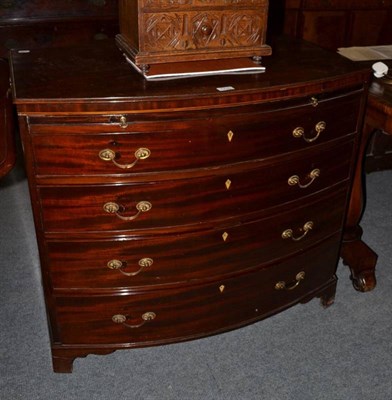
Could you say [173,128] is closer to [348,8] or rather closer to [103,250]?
[103,250]

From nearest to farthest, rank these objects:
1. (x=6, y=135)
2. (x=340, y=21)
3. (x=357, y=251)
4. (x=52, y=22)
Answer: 1. (x=6, y=135)
2. (x=357, y=251)
3. (x=52, y=22)
4. (x=340, y=21)

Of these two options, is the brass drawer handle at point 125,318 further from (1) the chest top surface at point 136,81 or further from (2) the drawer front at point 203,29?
(2) the drawer front at point 203,29

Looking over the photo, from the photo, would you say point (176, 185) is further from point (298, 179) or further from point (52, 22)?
point (52, 22)

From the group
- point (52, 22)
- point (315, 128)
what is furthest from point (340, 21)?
point (315, 128)

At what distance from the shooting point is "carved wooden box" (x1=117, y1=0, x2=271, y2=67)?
5.08 ft

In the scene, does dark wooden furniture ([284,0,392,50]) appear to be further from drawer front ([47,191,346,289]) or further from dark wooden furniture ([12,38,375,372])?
drawer front ([47,191,346,289])

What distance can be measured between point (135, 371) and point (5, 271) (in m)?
0.93

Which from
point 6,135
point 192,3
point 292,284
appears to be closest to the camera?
point 6,135

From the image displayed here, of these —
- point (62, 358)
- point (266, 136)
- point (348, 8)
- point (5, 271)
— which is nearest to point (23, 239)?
point (5, 271)

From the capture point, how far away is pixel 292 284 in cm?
204

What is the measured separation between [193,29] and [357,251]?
4.48 feet

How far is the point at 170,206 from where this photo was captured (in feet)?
5.31

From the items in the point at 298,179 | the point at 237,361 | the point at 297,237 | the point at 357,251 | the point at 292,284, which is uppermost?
the point at 298,179

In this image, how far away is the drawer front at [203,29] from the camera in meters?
1.56
